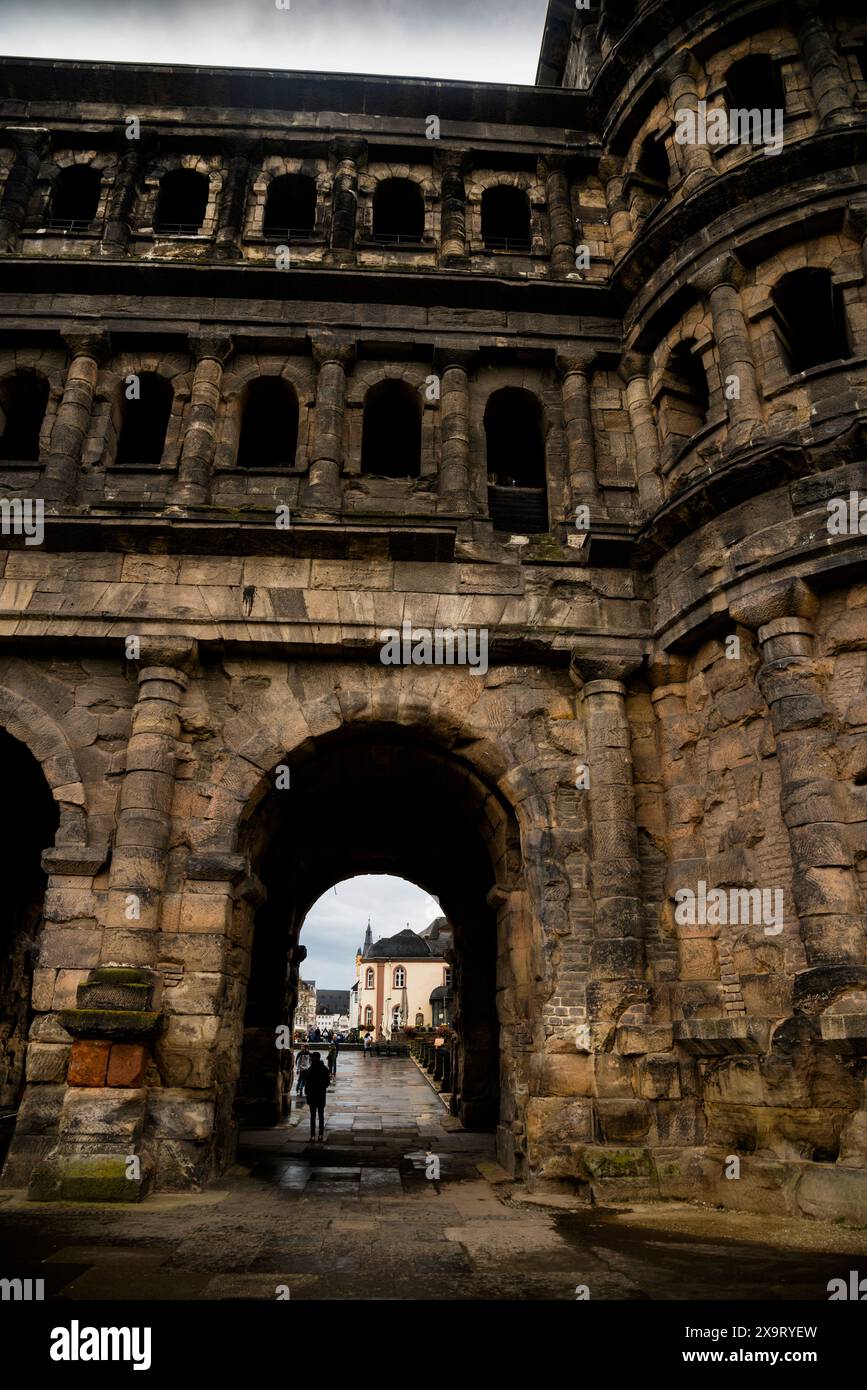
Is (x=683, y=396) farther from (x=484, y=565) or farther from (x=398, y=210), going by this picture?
(x=398, y=210)

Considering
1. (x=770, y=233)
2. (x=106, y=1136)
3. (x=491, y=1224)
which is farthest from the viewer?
(x=770, y=233)

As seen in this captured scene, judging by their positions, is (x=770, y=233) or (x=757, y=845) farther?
(x=770, y=233)

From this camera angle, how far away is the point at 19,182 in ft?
38.8

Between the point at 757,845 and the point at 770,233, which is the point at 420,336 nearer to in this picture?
the point at 770,233

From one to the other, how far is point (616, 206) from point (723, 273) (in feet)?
10.9

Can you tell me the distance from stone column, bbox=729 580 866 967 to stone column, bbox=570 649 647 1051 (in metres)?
1.60

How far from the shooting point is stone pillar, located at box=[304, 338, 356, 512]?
32.8ft

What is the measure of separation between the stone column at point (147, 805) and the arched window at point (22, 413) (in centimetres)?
384

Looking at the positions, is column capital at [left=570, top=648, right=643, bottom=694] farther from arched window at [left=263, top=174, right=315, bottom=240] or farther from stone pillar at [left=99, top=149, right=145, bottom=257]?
stone pillar at [left=99, top=149, right=145, bottom=257]

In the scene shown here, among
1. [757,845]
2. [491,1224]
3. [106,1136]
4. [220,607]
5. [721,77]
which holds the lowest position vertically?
[491,1224]
